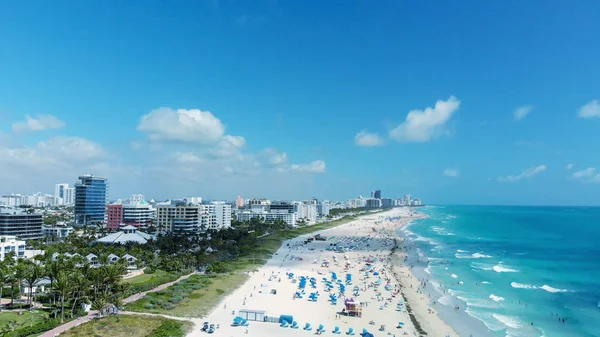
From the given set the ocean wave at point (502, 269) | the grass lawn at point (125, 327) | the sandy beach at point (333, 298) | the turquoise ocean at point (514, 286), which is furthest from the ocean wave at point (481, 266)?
the grass lawn at point (125, 327)

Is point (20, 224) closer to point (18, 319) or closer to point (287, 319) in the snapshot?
point (18, 319)

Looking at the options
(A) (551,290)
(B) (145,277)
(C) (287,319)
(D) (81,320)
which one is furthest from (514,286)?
(D) (81,320)

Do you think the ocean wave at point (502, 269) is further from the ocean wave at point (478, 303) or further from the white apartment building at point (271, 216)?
the white apartment building at point (271, 216)

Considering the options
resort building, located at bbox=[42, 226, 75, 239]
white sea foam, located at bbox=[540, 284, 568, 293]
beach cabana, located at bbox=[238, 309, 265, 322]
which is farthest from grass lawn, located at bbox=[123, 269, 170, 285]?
resort building, located at bbox=[42, 226, 75, 239]

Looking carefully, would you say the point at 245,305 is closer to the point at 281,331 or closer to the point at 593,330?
the point at 281,331

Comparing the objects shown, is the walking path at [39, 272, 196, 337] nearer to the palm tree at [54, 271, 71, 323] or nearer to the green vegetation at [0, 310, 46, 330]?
the palm tree at [54, 271, 71, 323]

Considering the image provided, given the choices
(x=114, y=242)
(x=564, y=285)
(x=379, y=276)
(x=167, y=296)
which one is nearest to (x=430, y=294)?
(x=379, y=276)
